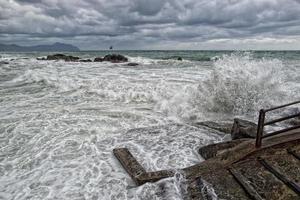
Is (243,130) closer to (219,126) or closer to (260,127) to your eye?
(219,126)

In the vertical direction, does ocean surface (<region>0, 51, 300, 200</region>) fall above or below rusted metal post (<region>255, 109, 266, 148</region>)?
below

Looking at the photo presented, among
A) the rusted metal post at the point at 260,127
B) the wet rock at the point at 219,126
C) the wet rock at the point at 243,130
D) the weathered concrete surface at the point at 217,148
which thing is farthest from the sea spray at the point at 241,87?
the rusted metal post at the point at 260,127

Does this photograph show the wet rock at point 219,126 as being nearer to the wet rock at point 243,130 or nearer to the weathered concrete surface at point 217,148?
the wet rock at point 243,130

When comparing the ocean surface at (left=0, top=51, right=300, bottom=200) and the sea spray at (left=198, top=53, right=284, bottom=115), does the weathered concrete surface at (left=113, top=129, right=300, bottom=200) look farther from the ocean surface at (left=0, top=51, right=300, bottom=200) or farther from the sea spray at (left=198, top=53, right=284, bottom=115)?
the sea spray at (left=198, top=53, right=284, bottom=115)

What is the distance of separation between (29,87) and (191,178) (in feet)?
37.9

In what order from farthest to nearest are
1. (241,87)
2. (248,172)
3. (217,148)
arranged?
1. (241,87)
2. (217,148)
3. (248,172)

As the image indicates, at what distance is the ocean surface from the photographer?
4312 mm

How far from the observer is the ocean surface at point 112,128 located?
14.1 ft

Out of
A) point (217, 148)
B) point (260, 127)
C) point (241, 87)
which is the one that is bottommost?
point (217, 148)

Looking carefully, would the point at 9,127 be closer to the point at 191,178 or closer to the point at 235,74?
the point at 191,178

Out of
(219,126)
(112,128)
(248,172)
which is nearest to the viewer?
(248,172)

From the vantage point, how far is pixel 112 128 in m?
7.07

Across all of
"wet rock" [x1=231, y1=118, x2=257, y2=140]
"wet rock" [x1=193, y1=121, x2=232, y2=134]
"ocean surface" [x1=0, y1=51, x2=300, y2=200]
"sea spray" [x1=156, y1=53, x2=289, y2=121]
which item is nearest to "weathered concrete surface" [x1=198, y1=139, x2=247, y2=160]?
"ocean surface" [x1=0, y1=51, x2=300, y2=200]

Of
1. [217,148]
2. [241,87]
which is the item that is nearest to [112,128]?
[217,148]
